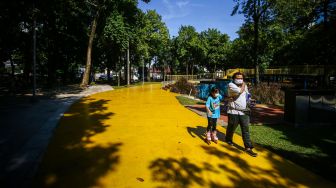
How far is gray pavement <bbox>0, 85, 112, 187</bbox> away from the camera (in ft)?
17.6

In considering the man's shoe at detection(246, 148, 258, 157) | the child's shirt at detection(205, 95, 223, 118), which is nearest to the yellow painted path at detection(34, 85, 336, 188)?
the man's shoe at detection(246, 148, 258, 157)

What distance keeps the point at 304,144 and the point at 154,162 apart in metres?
4.26

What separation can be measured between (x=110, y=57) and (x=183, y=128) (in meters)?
37.8

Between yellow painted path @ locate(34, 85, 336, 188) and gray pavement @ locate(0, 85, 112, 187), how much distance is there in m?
0.24

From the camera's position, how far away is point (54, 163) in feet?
20.2

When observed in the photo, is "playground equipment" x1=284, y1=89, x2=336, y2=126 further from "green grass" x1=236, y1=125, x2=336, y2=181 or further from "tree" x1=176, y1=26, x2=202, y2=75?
"tree" x1=176, y1=26, x2=202, y2=75

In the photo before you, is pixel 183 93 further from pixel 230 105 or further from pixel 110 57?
pixel 110 57

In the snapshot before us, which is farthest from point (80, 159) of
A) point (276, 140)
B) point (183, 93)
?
point (183, 93)

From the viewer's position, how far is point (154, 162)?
6.35 meters

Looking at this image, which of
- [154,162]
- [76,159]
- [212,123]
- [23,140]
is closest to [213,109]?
[212,123]

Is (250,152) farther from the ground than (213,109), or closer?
closer

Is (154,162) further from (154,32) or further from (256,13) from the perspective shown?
(154,32)

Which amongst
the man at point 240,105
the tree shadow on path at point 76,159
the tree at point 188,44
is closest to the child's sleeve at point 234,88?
the man at point 240,105

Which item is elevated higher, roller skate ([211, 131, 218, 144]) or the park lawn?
roller skate ([211, 131, 218, 144])
